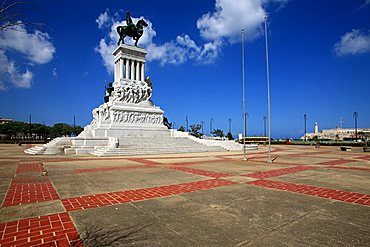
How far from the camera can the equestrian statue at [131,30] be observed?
35.1 meters

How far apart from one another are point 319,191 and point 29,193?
813 centimetres

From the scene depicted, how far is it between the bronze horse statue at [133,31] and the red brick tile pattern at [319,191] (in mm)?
33539

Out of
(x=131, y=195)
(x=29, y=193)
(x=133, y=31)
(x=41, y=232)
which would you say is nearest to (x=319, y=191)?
(x=131, y=195)

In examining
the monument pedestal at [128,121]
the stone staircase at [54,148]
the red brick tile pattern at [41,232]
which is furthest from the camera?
the monument pedestal at [128,121]

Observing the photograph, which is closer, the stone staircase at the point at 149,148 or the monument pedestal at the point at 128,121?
the stone staircase at the point at 149,148

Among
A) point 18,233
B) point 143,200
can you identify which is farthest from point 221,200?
point 18,233

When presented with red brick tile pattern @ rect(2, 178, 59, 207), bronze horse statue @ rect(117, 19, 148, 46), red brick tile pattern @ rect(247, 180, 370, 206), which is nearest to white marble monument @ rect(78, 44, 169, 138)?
bronze horse statue @ rect(117, 19, 148, 46)

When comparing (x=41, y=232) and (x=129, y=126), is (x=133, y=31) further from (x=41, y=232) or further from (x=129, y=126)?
(x=41, y=232)

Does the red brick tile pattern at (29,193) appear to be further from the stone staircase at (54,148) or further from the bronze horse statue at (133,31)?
the bronze horse statue at (133,31)

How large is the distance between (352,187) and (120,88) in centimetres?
2976

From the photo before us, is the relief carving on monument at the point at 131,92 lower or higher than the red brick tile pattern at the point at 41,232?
higher

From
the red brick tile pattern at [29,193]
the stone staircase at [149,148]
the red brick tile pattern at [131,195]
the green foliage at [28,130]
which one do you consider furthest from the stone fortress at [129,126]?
the green foliage at [28,130]

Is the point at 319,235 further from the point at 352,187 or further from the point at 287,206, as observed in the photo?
the point at 352,187

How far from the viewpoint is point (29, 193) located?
627 centimetres
